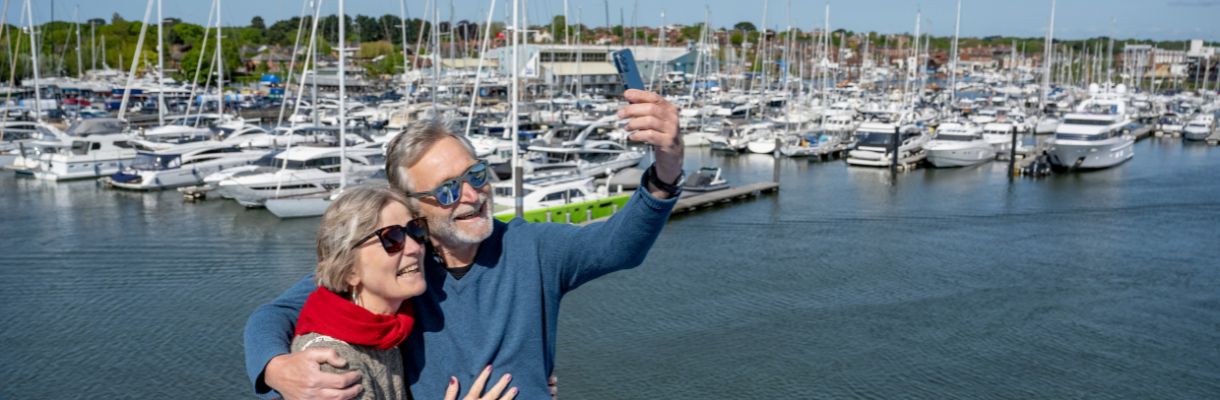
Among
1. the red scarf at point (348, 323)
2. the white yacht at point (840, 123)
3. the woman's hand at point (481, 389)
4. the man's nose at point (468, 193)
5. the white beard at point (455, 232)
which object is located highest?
the man's nose at point (468, 193)

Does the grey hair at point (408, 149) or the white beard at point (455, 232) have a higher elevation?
the grey hair at point (408, 149)

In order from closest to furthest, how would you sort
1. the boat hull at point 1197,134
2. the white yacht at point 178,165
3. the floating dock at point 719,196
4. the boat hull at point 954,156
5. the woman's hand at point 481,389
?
the woman's hand at point 481,389 < the floating dock at point 719,196 < the white yacht at point 178,165 < the boat hull at point 954,156 < the boat hull at point 1197,134

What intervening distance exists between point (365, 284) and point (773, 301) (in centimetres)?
1320

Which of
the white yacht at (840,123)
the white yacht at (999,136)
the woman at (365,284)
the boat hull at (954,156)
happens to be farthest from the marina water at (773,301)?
the white yacht at (840,123)

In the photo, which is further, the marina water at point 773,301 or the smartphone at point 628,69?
the marina water at point 773,301

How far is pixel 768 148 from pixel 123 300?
2487cm

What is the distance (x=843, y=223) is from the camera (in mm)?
21859

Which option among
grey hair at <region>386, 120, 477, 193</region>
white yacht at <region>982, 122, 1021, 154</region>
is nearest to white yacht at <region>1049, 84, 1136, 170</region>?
white yacht at <region>982, 122, 1021, 154</region>

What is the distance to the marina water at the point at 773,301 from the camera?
459 inches

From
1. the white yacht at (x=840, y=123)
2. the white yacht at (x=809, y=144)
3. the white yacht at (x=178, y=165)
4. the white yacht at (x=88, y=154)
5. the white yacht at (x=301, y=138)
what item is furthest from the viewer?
the white yacht at (x=840, y=123)

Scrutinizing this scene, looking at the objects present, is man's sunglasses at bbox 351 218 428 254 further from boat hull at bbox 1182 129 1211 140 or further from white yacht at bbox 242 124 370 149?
boat hull at bbox 1182 129 1211 140

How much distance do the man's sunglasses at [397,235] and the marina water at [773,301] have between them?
912 cm

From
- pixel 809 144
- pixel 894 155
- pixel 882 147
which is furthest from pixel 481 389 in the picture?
pixel 809 144

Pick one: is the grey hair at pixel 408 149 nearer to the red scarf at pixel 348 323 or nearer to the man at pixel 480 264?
the man at pixel 480 264
